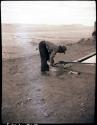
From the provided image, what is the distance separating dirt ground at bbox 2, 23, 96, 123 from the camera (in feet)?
4.72

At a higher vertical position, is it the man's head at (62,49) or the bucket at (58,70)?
the man's head at (62,49)

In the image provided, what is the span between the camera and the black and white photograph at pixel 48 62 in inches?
56.9

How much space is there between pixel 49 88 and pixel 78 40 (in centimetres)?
30

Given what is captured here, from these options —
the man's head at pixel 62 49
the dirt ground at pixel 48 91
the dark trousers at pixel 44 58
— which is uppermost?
the man's head at pixel 62 49

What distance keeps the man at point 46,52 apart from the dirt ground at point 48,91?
2cm

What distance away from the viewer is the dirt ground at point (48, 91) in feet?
4.72

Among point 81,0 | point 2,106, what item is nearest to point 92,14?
point 81,0

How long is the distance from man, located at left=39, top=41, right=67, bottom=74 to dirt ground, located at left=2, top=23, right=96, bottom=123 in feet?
0.08

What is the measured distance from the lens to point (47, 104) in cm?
145

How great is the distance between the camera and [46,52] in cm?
150

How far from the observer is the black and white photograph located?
1.44 m

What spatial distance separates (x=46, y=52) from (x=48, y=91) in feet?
0.69

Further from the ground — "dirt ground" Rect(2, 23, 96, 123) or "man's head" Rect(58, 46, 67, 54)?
"man's head" Rect(58, 46, 67, 54)

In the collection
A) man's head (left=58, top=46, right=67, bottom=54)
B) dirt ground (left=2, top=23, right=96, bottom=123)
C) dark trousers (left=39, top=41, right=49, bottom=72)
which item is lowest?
dirt ground (left=2, top=23, right=96, bottom=123)
